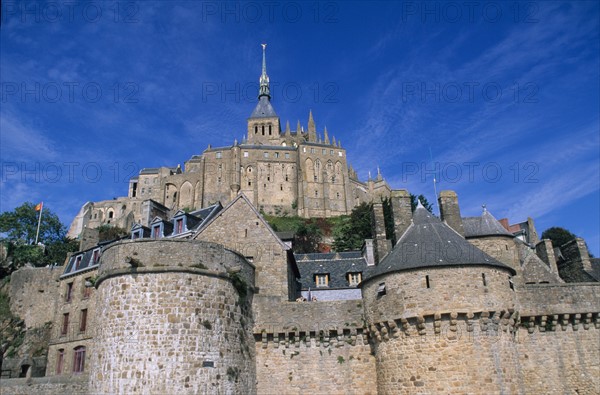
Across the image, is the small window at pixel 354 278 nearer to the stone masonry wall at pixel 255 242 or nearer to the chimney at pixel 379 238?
the stone masonry wall at pixel 255 242

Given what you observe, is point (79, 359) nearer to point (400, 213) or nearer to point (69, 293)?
point (69, 293)

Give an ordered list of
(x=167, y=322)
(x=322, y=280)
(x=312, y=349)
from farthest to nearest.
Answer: (x=322, y=280)
(x=312, y=349)
(x=167, y=322)

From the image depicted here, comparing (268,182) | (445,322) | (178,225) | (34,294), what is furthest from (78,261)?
(268,182)

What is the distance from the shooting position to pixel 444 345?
16438mm

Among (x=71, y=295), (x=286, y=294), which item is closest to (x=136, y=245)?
(x=286, y=294)

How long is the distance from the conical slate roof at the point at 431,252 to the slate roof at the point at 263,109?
353ft

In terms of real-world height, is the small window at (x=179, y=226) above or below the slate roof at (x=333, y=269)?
above

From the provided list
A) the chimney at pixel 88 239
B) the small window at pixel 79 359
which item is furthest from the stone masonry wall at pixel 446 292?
the chimney at pixel 88 239

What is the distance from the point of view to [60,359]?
100 ft

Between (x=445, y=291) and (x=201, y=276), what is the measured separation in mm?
8538

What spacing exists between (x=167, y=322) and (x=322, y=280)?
51.4ft

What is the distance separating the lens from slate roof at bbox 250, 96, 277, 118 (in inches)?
4902

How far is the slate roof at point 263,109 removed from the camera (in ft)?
408

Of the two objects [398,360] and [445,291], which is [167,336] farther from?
[445,291]
